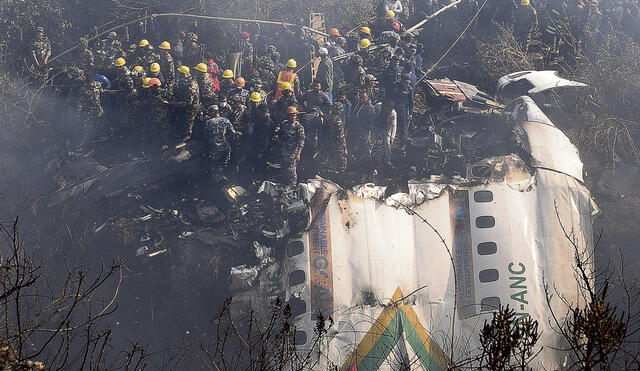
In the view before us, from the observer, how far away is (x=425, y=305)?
14.1 metres

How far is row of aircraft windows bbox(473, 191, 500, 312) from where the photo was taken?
14039 millimetres

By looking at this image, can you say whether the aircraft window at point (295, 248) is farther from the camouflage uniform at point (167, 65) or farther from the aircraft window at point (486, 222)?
the camouflage uniform at point (167, 65)

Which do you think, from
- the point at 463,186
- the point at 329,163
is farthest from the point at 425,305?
the point at 329,163

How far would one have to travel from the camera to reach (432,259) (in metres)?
14.3

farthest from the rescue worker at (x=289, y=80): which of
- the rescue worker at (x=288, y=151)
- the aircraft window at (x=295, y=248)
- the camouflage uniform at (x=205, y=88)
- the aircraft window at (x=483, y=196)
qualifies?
the aircraft window at (x=483, y=196)

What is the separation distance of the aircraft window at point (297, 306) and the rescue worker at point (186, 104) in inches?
194

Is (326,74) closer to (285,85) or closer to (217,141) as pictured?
(285,85)

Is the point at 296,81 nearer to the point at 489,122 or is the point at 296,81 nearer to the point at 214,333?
the point at 489,122

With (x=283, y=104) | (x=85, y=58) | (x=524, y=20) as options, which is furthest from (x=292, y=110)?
(x=524, y=20)

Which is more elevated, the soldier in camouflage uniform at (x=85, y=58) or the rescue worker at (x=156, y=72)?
the soldier in camouflage uniform at (x=85, y=58)

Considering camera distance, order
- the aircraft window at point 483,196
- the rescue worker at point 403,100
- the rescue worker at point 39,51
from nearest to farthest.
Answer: the aircraft window at point 483,196 → the rescue worker at point 403,100 → the rescue worker at point 39,51

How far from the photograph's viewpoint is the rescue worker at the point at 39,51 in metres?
20.8

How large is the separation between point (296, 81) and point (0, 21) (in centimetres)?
940

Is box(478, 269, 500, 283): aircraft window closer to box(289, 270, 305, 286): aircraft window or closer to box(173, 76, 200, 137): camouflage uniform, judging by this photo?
box(289, 270, 305, 286): aircraft window
